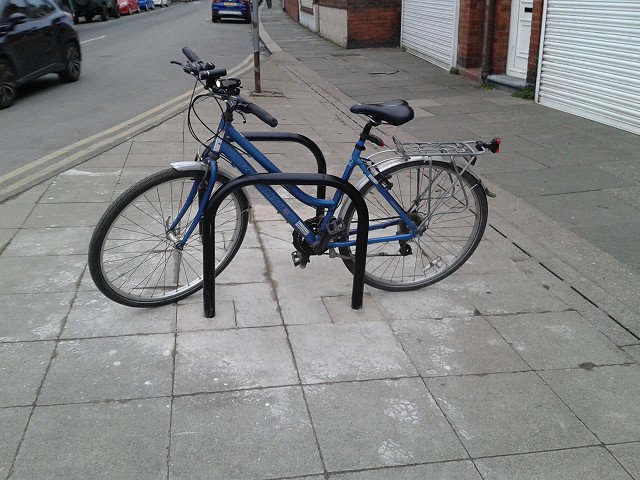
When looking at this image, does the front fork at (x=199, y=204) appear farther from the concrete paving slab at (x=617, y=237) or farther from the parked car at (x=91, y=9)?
the parked car at (x=91, y=9)

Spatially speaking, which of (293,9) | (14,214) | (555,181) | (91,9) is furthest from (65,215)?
(293,9)

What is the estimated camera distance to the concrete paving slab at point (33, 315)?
3598 mm

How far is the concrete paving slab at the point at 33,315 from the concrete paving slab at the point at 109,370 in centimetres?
20

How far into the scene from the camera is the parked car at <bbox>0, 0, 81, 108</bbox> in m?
10.4

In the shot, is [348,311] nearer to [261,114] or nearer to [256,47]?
[261,114]

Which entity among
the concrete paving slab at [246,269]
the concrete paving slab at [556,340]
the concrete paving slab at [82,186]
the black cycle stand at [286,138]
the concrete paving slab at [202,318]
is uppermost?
the black cycle stand at [286,138]

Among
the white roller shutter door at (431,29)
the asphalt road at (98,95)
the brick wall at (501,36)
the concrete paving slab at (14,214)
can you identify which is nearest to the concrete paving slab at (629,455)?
the concrete paving slab at (14,214)

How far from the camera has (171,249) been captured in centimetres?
400

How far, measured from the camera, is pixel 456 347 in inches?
142

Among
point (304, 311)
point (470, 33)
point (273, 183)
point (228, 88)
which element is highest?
point (228, 88)

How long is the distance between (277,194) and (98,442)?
1735mm

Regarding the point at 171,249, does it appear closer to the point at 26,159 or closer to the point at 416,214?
the point at 416,214

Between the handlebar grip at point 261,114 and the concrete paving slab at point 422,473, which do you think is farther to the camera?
the handlebar grip at point 261,114

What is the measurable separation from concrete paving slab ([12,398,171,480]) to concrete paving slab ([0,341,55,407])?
16 cm
